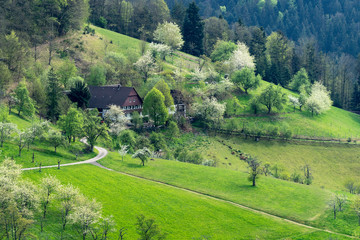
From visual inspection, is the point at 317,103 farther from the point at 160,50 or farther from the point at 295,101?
the point at 160,50

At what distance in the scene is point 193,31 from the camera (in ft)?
476

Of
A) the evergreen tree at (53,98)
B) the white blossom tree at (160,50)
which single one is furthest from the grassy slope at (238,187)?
the white blossom tree at (160,50)

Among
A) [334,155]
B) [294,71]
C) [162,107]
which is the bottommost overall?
[334,155]

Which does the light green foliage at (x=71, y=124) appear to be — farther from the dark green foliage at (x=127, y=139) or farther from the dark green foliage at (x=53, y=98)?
the dark green foliage at (x=53, y=98)

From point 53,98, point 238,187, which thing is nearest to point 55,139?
point 53,98

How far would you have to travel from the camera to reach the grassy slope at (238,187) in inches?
2131

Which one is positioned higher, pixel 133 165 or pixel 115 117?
pixel 115 117

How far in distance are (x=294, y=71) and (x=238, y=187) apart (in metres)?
101

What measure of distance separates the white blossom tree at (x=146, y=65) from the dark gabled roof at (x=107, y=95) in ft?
55.4

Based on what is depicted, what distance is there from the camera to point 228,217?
49.6 metres

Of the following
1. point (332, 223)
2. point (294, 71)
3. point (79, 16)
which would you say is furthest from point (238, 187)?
point (294, 71)

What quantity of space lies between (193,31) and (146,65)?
4253cm

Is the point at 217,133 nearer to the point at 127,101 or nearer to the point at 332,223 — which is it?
the point at 127,101

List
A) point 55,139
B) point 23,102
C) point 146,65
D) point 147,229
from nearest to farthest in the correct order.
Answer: point 147,229, point 55,139, point 23,102, point 146,65
